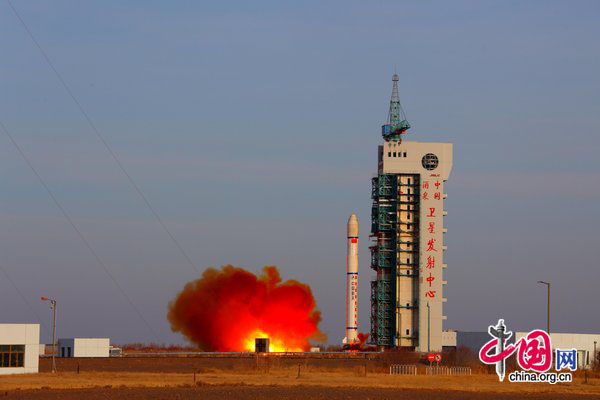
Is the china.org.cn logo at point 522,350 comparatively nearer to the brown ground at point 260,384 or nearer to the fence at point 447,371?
the brown ground at point 260,384

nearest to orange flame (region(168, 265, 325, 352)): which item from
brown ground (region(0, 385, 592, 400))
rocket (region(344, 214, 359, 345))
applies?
rocket (region(344, 214, 359, 345))

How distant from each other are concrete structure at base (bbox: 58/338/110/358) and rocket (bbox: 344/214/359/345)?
2990 cm

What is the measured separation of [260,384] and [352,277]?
60774 mm

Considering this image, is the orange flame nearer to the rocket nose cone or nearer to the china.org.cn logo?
the rocket nose cone

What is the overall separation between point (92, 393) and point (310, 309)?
249 ft

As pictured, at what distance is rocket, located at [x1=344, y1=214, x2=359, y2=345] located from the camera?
132 metres

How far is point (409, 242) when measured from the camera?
133000mm

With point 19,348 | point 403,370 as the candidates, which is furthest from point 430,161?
point 19,348

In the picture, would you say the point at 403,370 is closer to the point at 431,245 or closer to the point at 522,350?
the point at 522,350

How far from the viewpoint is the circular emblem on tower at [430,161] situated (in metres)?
133

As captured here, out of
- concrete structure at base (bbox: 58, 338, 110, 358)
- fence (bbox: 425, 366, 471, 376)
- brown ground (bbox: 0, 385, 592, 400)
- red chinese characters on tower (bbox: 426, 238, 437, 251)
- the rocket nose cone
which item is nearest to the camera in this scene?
brown ground (bbox: 0, 385, 592, 400)

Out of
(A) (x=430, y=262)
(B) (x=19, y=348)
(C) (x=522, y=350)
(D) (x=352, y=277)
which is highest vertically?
(A) (x=430, y=262)

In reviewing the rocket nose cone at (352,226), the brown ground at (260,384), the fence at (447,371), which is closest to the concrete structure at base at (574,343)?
the fence at (447,371)

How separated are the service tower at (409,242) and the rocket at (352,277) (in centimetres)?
290
